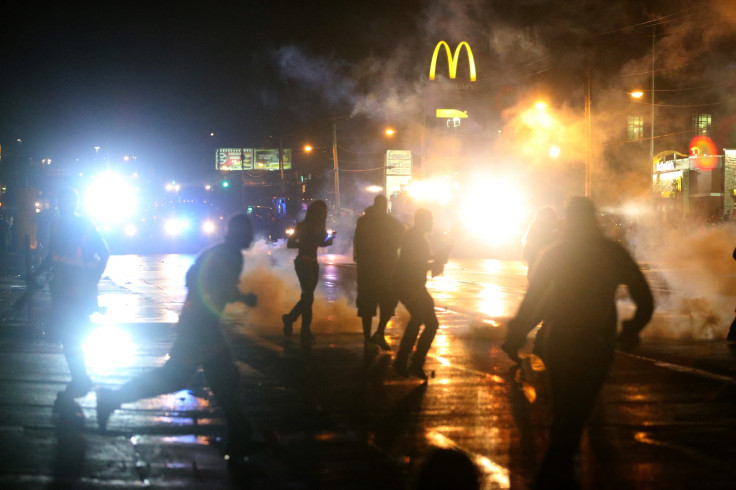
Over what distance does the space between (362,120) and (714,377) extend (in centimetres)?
7204

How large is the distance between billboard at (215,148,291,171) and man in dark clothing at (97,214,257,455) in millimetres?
86742

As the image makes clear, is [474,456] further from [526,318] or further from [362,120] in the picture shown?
[362,120]

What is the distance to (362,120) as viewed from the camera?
78.7m

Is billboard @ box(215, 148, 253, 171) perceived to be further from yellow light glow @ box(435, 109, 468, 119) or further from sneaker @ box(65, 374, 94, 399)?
sneaker @ box(65, 374, 94, 399)

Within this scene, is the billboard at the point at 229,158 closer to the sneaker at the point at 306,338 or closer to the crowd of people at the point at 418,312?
the sneaker at the point at 306,338

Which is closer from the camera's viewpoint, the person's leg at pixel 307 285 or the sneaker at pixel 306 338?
the person's leg at pixel 307 285

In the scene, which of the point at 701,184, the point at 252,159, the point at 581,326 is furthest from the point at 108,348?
the point at 252,159

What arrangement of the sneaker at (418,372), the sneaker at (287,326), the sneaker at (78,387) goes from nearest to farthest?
the sneaker at (78,387)
the sneaker at (418,372)
the sneaker at (287,326)

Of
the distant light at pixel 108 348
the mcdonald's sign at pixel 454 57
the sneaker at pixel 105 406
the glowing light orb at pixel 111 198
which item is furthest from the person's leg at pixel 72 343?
the glowing light orb at pixel 111 198

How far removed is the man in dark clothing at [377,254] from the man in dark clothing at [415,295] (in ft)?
3.16

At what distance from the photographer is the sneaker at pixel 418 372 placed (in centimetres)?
799

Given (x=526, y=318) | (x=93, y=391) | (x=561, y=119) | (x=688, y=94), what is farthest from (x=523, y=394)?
(x=688, y=94)

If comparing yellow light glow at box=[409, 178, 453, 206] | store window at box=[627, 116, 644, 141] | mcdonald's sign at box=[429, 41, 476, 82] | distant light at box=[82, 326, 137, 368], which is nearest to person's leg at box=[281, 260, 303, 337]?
distant light at box=[82, 326, 137, 368]

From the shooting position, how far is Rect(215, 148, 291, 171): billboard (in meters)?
92.7
